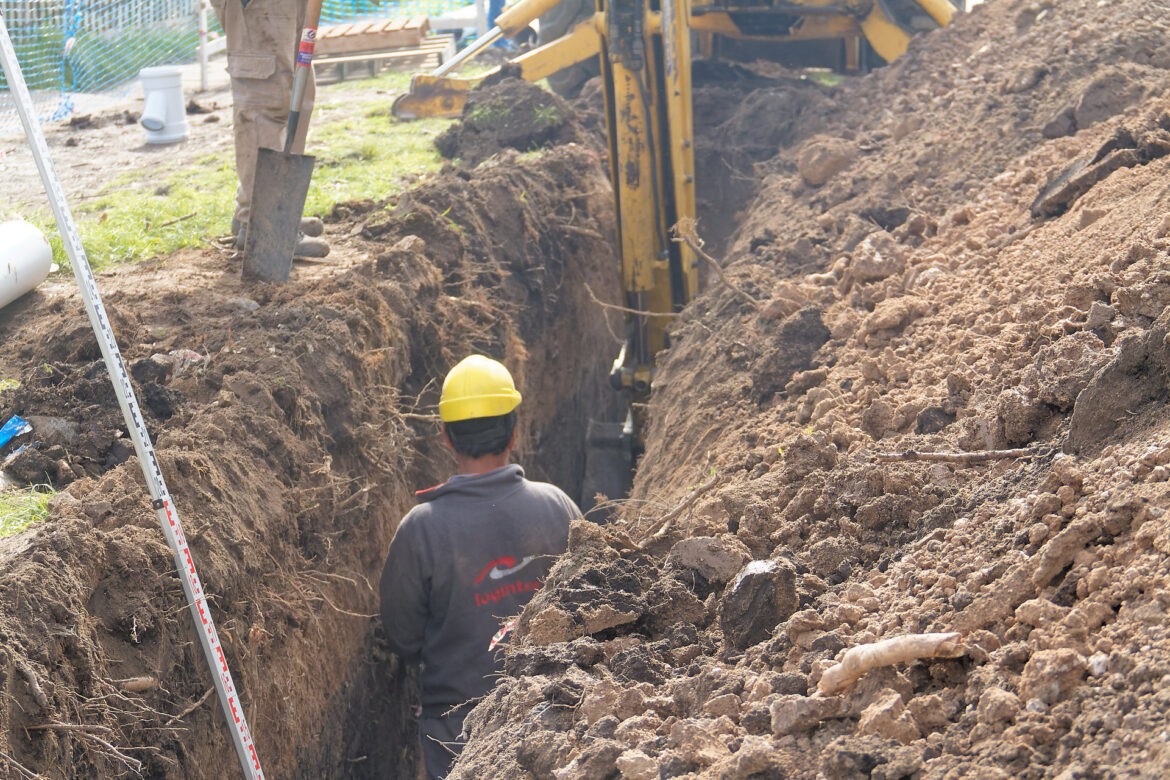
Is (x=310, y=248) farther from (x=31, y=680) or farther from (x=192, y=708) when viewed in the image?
(x=31, y=680)

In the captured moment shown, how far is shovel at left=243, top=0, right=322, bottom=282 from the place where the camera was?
5836 mm

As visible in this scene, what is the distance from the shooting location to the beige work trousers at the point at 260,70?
6.16 m

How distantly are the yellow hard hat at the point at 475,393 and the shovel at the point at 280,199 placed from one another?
244 centimetres

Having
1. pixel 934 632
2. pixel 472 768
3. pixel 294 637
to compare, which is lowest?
pixel 294 637

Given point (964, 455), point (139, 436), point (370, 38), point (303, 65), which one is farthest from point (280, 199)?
point (370, 38)

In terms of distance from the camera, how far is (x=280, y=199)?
5934 mm

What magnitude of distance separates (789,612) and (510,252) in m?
5.25

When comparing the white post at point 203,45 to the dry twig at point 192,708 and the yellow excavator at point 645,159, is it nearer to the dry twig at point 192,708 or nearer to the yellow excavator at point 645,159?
the yellow excavator at point 645,159

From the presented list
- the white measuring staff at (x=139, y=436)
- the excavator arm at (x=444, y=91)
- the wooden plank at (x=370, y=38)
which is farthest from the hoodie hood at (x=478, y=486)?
the wooden plank at (x=370, y=38)

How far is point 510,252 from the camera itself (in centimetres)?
762

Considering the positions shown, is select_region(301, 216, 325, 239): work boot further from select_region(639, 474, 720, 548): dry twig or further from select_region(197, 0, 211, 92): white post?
select_region(197, 0, 211, 92): white post

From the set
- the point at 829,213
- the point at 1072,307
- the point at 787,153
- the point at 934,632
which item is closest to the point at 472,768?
the point at 934,632

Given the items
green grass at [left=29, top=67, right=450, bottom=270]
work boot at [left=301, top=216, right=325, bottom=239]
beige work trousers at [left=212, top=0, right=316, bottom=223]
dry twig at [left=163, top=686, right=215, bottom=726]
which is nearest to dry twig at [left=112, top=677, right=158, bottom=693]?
dry twig at [left=163, top=686, right=215, bottom=726]

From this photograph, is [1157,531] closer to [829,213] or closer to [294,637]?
[294,637]
